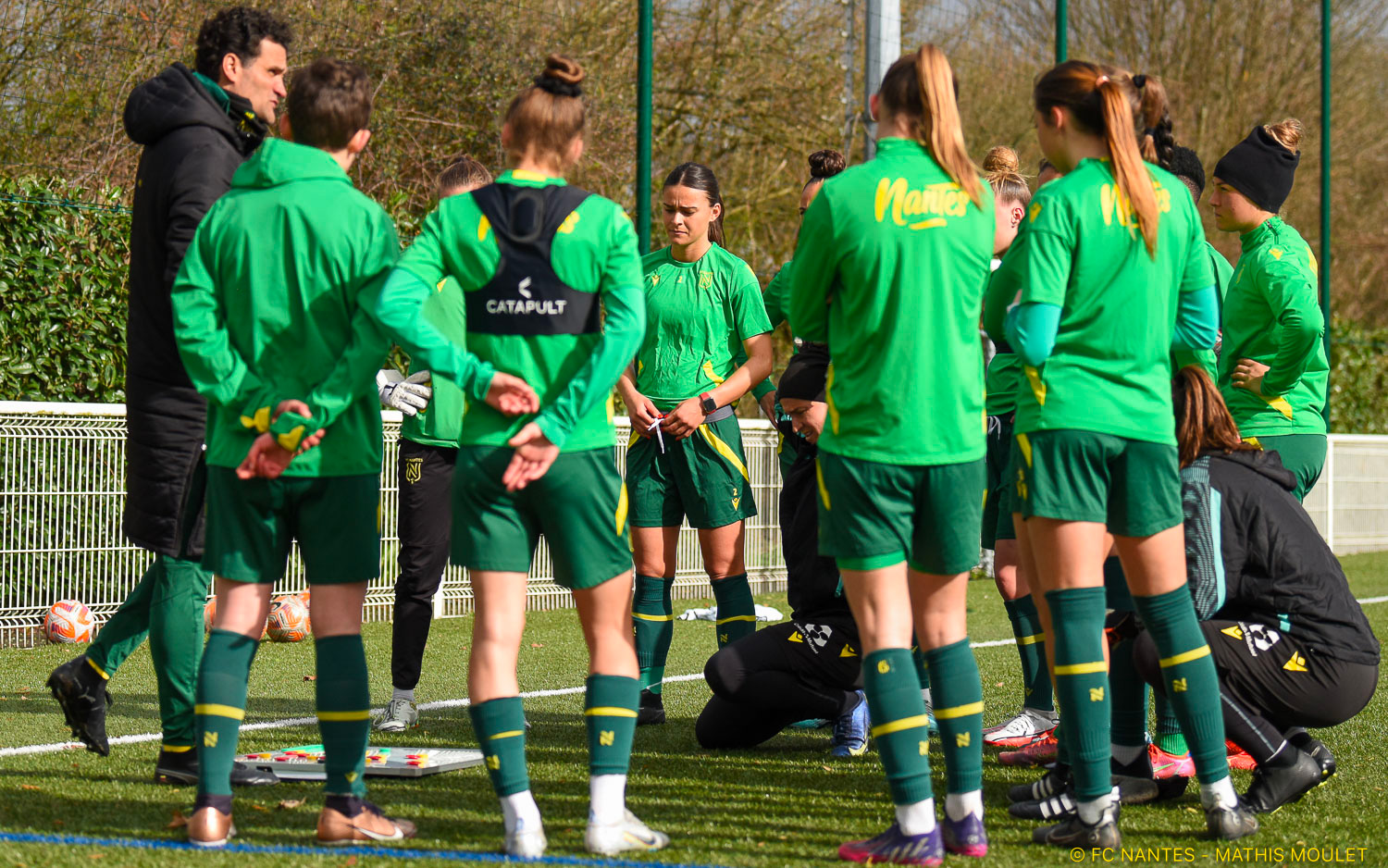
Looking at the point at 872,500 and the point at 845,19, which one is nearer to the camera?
the point at 872,500

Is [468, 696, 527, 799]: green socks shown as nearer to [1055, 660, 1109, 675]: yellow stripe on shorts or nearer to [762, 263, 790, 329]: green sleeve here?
[1055, 660, 1109, 675]: yellow stripe on shorts

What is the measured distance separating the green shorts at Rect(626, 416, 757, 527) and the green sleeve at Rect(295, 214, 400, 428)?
7.60 ft

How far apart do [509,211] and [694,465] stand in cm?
253

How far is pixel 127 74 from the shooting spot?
35.7 ft

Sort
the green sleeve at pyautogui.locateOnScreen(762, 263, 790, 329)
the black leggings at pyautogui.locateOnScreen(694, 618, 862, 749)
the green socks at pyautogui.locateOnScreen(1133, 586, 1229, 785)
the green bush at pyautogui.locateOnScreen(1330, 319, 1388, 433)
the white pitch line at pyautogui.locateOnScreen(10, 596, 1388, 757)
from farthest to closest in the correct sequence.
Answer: the green bush at pyautogui.locateOnScreen(1330, 319, 1388, 433) < the green sleeve at pyautogui.locateOnScreen(762, 263, 790, 329) < the black leggings at pyautogui.locateOnScreen(694, 618, 862, 749) < the white pitch line at pyautogui.locateOnScreen(10, 596, 1388, 757) < the green socks at pyautogui.locateOnScreen(1133, 586, 1229, 785)

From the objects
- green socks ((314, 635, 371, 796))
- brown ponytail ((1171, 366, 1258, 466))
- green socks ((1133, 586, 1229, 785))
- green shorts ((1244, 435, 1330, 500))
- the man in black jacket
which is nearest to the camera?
green socks ((314, 635, 371, 796))

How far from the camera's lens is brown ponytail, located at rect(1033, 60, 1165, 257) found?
140 inches

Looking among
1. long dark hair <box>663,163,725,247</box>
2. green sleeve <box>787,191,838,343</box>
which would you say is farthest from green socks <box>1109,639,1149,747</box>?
long dark hair <box>663,163,725,247</box>

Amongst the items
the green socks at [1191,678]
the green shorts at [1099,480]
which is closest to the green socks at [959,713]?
the green shorts at [1099,480]

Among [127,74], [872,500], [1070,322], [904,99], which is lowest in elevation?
[872,500]

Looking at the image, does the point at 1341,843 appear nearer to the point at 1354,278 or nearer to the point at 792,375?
the point at 792,375

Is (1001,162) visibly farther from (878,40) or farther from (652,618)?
(878,40)

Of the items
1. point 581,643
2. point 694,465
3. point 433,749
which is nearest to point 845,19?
point 581,643

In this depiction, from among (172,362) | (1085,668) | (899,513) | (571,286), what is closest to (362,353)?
(571,286)
